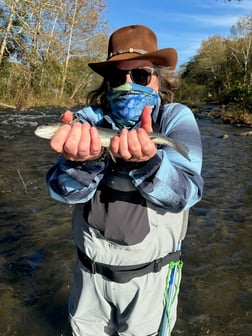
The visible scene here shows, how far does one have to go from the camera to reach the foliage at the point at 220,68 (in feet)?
165

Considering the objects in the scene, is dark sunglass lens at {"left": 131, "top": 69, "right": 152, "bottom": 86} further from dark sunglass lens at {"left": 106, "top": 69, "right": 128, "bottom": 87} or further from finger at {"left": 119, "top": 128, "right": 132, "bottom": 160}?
finger at {"left": 119, "top": 128, "right": 132, "bottom": 160}

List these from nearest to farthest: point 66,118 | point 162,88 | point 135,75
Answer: point 66,118 → point 135,75 → point 162,88

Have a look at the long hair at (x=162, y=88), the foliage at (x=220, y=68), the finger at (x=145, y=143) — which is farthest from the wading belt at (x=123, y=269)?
the foliage at (x=220, y=68)

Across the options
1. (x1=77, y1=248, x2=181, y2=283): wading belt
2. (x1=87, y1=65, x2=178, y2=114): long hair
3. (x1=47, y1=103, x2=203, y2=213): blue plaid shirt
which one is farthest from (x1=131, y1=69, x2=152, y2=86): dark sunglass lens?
(x1=77, y1=248, x2=181, y2=283): wading belt

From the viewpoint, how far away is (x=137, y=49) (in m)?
2.20

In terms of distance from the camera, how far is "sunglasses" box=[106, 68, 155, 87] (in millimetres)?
2178

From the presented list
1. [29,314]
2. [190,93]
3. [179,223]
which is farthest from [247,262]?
[190,93]

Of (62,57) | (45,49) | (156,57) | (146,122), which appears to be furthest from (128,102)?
(62,57)

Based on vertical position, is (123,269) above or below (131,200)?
below

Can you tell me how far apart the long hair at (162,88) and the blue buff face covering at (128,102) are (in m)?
0.24

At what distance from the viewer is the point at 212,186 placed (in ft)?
27.4

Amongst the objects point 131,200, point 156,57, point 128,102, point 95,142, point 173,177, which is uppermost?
point 156,57

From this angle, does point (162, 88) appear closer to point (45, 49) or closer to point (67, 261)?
point (67, 261)

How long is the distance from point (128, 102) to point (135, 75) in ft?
0.72
